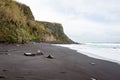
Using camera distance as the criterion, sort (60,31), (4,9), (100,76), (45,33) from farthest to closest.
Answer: (60,31)
(45,33)
(4,9)
(100,76)

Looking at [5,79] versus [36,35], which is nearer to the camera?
[5,79]

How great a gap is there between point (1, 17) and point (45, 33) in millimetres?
55489

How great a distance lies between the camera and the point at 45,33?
77500mm

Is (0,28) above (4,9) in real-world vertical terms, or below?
below

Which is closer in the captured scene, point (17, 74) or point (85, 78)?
point (17, 74)

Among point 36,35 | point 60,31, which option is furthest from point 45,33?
point 60,31

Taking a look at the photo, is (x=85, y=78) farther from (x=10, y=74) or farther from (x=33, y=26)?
(x=33, y=26)

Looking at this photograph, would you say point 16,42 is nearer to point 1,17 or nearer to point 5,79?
point 1,17

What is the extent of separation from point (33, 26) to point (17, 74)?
178 feet

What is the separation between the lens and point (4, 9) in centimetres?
2270

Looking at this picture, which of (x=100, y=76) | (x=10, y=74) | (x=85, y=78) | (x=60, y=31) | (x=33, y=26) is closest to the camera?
(x=10, y=74)

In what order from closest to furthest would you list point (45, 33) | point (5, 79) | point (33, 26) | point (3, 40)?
1. point (5, 79)
2. point (3, 40)
3. point (33, 26)
4. point (45, 33)

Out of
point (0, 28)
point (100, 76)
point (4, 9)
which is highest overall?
point (4, 9)

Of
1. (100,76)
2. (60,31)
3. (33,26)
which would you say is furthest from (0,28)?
(60,31)
